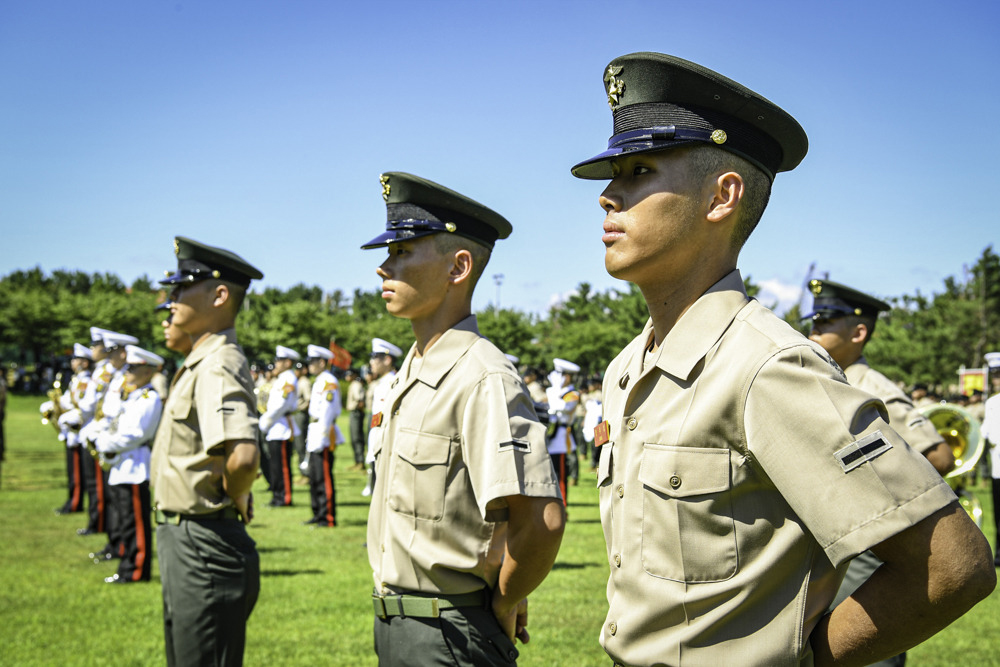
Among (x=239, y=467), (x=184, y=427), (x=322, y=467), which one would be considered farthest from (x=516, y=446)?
(x=322, y=467)

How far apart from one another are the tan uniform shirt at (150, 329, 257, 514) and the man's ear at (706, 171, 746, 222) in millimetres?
3335

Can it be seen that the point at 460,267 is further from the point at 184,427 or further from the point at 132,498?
the point at 132,498

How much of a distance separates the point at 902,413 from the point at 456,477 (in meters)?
3.52

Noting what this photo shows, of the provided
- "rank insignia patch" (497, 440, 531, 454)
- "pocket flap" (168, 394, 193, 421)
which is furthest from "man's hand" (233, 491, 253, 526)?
"rank insignia patch" (497, 440, 531, 454)

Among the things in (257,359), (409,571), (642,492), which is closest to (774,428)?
(642,492)

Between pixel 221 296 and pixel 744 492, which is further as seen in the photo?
pixel 221 296

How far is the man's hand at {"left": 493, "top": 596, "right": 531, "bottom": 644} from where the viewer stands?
326 cm

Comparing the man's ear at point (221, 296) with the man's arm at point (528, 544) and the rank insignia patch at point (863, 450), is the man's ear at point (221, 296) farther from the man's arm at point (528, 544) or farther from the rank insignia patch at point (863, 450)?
the rank insignia patch at point (863, 450)

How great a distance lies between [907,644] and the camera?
1703 millimetres

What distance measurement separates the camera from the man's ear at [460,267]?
12.5ft

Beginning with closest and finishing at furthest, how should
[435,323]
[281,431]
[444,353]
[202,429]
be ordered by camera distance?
[444,353] → [435,323] → [202,429] → [281,431]

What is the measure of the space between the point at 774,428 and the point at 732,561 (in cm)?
31

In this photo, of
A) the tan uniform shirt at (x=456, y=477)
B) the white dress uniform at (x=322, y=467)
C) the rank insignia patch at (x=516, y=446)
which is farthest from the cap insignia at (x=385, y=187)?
the white dress uniform at (x=322, y=467)

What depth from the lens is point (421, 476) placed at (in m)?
3.28
